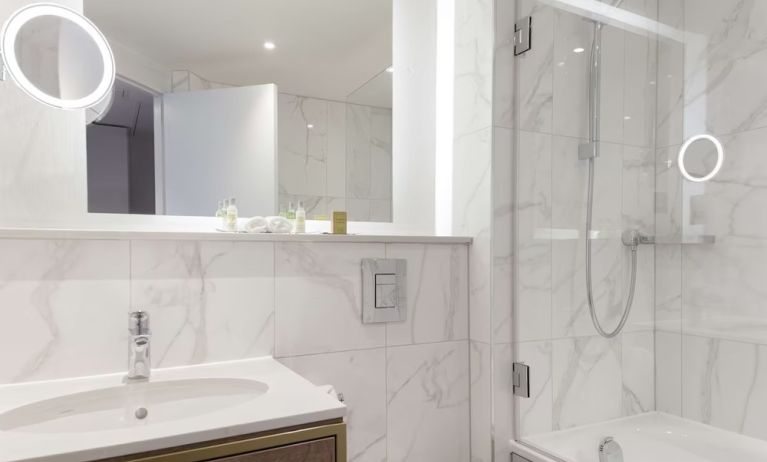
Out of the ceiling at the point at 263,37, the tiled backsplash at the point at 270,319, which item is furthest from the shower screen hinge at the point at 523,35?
→ the tiled backsplash at the point at 270,319

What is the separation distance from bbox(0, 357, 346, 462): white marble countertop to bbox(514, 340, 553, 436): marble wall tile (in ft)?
2.65

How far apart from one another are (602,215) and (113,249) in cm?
145

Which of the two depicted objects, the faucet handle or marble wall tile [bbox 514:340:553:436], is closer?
the faucet handle

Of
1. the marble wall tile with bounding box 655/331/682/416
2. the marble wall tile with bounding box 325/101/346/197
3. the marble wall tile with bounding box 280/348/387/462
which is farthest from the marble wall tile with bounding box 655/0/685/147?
the marble wall tile with bounding box 280/348/387/462

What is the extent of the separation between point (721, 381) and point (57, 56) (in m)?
2.12

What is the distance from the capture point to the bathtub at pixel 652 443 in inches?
58.1

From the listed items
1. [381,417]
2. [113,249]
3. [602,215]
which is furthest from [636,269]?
[113,249]

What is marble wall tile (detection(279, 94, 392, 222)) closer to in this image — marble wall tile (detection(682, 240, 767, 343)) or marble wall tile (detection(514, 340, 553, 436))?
marble wall tile (detection(514, 340, 553, 436))

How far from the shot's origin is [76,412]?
3.42 ft

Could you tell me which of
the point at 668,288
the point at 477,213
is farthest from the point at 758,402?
the point at 477,213

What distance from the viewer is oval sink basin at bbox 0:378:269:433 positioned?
3.24 ft

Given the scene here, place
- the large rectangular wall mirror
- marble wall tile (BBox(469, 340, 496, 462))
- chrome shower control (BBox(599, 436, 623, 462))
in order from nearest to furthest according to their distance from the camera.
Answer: the large rectangular wall mirror → chrome shower control (BBox(599, 436, 623, 462)) → marble wall tile (BBox(469, 340, 496, 462))

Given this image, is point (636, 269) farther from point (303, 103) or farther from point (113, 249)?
point (113, 249)

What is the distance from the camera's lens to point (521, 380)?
1602 millimetres
